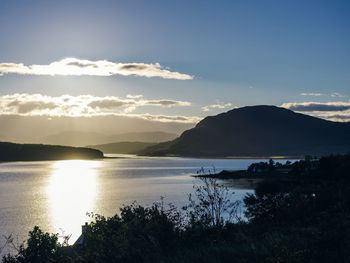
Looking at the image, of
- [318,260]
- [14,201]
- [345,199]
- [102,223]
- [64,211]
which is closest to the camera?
[318,260]

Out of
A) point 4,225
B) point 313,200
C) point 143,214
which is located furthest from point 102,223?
point 4,225

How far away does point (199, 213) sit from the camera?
1869 cm

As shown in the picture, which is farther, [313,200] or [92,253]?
[313,200]

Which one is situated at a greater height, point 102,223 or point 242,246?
point 242,246

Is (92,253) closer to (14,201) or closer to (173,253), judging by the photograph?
(173,253)

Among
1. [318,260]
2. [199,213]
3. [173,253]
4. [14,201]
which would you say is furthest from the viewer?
[14,201]

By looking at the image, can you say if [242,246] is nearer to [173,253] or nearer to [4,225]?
[173,253]

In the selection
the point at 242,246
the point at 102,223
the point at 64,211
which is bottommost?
the point at 64,211

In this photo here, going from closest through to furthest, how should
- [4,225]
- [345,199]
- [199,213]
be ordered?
[199,213] < [345,199] < [4,225]

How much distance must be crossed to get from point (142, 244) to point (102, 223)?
42.0ft

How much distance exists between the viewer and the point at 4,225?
230 ft

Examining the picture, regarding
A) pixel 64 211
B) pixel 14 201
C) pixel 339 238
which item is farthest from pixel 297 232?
pixel 14 201

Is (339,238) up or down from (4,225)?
up

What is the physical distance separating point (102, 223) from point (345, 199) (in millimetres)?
12466
